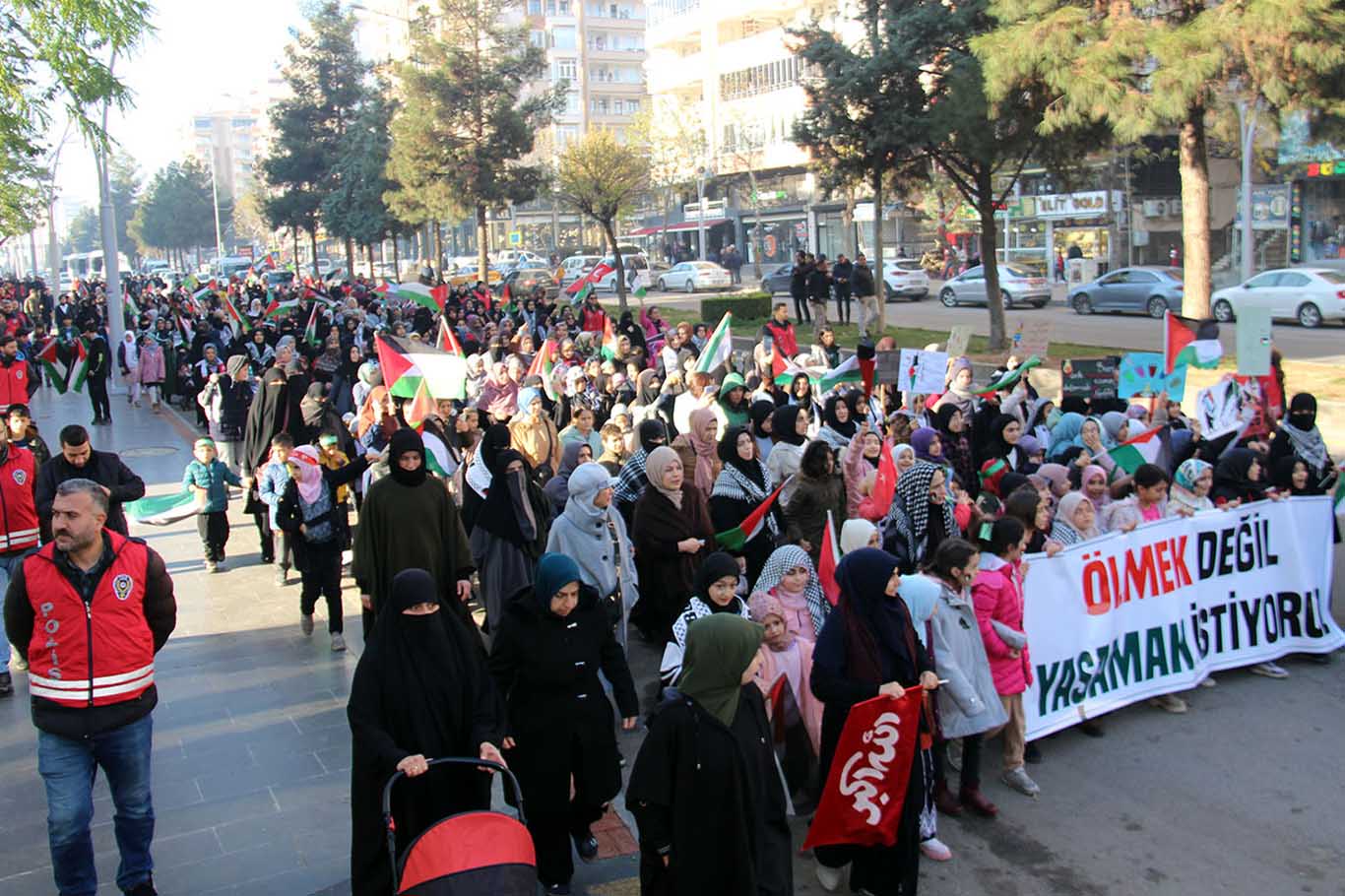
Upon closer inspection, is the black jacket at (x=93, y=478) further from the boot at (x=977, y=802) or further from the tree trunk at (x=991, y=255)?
the tree trunk at (x=991, y=255)

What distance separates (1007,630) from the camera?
20.6 ft

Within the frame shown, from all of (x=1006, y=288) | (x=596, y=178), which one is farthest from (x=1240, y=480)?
(x=596, y=178)

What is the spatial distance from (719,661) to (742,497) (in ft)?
13.6

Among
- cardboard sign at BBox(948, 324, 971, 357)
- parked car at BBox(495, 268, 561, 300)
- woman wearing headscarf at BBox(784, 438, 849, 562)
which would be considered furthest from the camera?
parked car at BBox(495, 268, 561, 300)

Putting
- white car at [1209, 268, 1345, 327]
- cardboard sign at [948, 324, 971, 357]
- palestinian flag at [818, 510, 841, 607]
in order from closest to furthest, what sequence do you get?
palestinian flag at [818, 510, 841, 607] < cardboard sign at [948, 324, 971, 357] < white car at [1209, 268, 1345, 327]

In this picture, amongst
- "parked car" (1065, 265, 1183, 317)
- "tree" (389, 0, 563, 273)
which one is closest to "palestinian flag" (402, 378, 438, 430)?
"parked car" (1065, 265, 1183, 317)

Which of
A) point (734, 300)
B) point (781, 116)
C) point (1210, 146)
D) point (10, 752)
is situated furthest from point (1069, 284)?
point (10, 752)

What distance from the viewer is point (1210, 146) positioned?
44.8 m

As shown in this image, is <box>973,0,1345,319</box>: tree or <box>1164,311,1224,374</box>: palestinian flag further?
<box>973,0,1345,319</box>: tree

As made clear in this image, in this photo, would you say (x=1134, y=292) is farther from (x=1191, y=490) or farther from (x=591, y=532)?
(x=591, y=532)

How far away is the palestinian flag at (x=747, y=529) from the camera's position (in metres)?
7.89

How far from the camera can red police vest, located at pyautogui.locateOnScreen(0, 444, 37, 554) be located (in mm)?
7828

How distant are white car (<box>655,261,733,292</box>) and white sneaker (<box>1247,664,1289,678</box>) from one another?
41.8m

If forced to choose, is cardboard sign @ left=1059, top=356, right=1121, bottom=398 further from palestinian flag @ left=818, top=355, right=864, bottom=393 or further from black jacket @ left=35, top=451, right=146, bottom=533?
black jacket @ left=35, top=451, right=146, bottom=533
